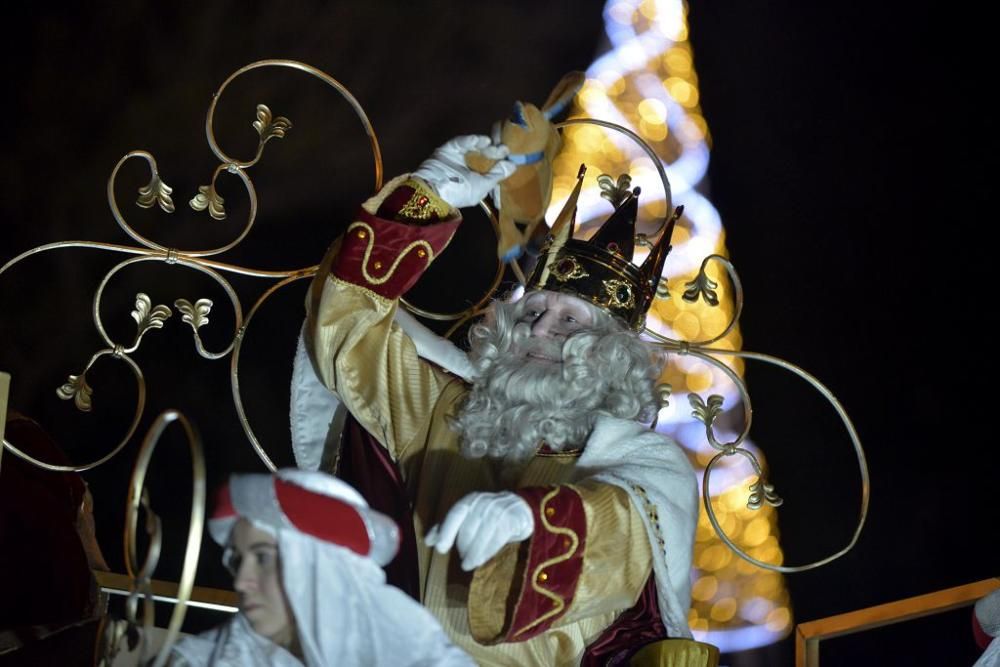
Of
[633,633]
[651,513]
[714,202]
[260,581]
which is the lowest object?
[633,633]

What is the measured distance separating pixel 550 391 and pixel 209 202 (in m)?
1.14

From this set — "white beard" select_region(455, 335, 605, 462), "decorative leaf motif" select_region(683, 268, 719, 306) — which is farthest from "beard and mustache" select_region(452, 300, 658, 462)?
"decorative leaf motif" select_region(683, 268, 719, 306)

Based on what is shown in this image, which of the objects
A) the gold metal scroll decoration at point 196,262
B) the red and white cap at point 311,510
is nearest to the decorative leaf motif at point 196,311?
the gold metal scroll decoration at point 196,262

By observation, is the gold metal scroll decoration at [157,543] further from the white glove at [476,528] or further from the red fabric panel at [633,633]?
the red fabric panel at [633,633]

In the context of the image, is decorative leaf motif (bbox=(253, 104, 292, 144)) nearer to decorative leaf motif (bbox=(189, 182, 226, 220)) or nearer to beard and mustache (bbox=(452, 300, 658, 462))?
decorative leaf motif (bbox=(189, 182, 226, 220))

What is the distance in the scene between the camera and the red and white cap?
1922mm

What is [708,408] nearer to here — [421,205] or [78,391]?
[421,205]

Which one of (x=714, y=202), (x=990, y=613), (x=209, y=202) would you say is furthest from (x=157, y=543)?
(x=714, y=202)

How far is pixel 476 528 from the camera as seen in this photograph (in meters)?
2.11

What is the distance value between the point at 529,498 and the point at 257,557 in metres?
0.52

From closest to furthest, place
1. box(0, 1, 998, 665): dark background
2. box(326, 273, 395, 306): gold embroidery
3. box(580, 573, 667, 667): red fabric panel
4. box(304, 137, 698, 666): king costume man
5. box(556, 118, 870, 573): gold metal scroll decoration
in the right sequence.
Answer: box(304, 137, 698, 666): king costume man → box(580, 573, 667, 667): red fabric panel → box(326, 273, 395, 306): gold embroidery → box(556, 118, 870, 573): gold metal scroll decoration → box(0, 1, 998, 665): dark background

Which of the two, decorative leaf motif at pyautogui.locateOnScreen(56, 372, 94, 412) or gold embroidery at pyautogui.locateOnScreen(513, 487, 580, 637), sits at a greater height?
decorative leaf motif at pyautogui.locateOnScreen(56, 372, 94, 412)

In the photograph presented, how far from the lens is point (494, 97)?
3.89m

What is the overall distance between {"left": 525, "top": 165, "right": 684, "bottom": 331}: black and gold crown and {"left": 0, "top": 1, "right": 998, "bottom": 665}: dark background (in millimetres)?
655
